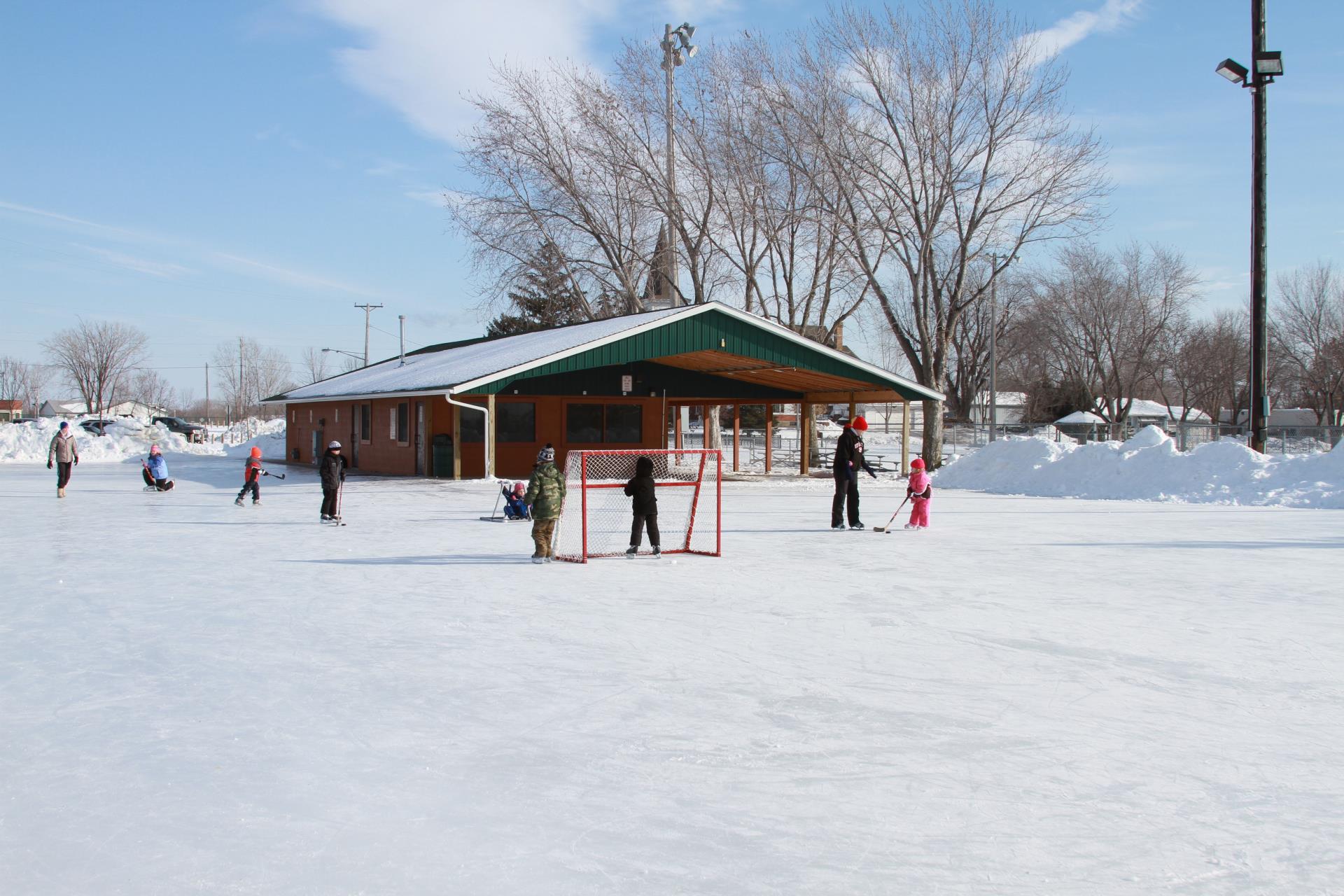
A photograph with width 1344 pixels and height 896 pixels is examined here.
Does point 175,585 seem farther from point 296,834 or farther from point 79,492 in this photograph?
point 79,492

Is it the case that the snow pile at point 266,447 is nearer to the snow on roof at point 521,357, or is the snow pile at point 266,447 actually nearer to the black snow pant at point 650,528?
the snow on roof at point 521,357

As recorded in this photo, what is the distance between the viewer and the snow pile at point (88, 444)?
3800 centimetres

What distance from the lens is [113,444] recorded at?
39938 millimetres

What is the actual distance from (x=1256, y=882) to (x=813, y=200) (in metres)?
33.3

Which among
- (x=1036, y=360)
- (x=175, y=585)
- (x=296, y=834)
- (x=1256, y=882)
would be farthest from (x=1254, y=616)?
(x=1036, y=360)

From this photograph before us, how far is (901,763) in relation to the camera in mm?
4645

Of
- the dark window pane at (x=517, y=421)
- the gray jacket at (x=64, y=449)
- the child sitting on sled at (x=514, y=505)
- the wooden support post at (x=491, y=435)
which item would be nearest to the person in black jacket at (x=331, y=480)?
the child sitting on sled at (x=514, y=505)

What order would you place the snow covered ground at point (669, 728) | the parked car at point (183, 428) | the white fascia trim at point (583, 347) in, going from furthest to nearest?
the parked car at point (183, 428)
the white fascia trim at point (583, 347)
the snow covered ground at point (669, 728)

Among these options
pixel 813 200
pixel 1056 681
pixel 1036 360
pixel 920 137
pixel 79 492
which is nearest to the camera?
pixel 1056 681

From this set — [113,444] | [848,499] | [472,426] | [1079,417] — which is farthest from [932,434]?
[1079,417]

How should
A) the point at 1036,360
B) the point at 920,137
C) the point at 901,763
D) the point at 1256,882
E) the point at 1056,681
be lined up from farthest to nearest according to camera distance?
the point at 1036,360
the point at 920,137
the point at 1056,681
the point at 901,763
the point at 1256,882

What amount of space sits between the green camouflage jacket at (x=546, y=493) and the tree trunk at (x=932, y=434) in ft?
79.4

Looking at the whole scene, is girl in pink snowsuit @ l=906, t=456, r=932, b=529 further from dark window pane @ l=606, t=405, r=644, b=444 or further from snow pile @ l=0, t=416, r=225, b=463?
snow pile @ l=0, t=416, r=225, b=463

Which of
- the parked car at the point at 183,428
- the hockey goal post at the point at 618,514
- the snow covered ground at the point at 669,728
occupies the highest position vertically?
the parked car at the point at 183,428
